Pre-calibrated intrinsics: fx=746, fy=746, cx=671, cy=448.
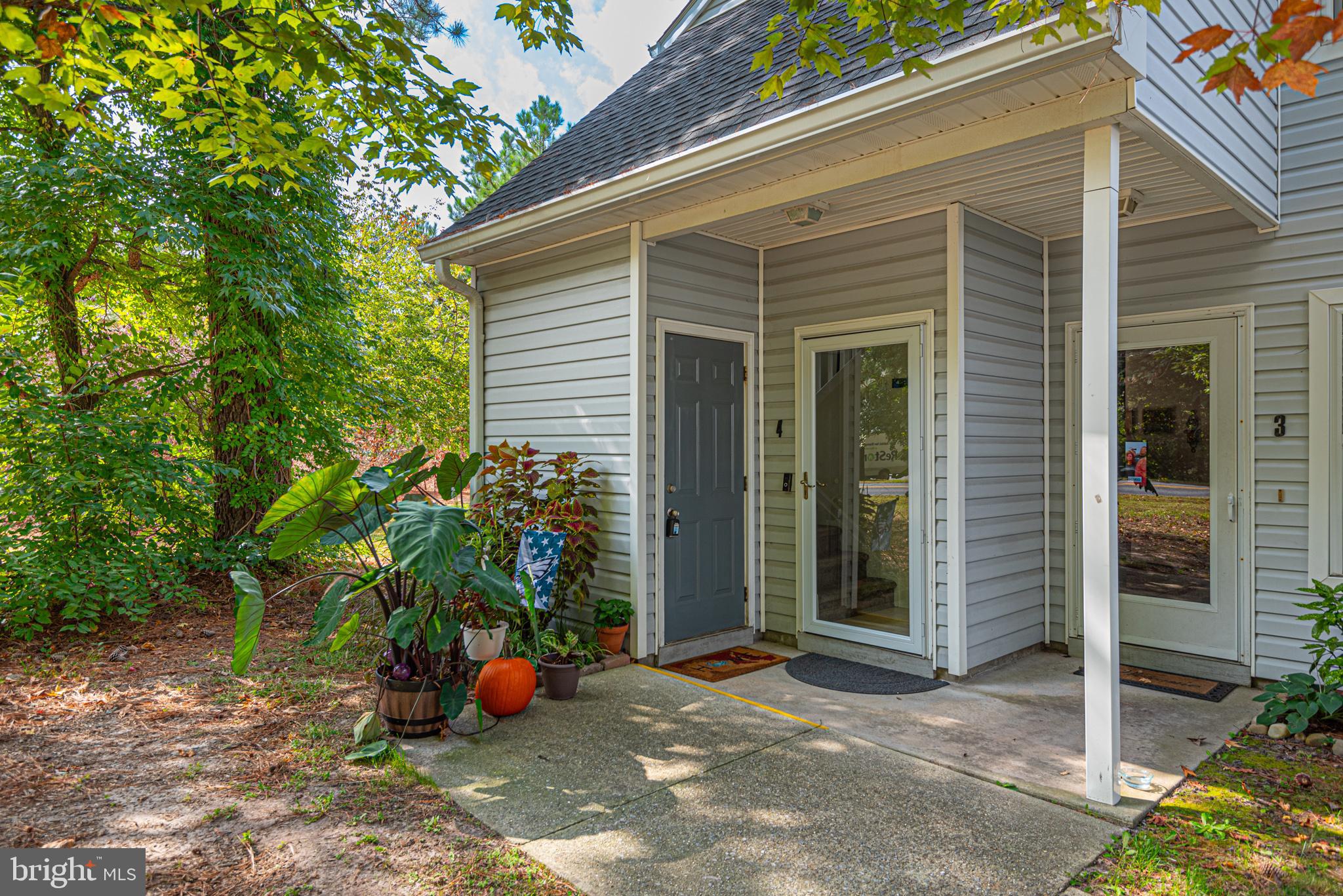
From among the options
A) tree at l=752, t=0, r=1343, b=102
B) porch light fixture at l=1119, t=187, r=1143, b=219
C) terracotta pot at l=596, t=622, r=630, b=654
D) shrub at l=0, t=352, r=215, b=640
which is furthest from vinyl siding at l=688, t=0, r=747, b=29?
shrub at l=0, t=352, r=215, b=640

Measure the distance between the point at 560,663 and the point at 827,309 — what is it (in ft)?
9.13

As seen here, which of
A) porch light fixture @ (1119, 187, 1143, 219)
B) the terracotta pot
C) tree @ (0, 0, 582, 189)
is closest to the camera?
tree @ (0, 0, 582, 189)

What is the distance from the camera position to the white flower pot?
4145 millimetres

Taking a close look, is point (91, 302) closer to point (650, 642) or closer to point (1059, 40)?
point (650, 642)

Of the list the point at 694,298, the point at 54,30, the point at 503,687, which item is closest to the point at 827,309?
the point at 694,298

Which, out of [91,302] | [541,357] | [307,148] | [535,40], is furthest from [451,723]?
[91,302]

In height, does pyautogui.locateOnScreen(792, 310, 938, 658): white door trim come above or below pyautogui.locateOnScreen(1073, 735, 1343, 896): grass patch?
above

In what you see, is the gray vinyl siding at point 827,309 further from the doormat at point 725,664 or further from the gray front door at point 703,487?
the doormat at point 725,664

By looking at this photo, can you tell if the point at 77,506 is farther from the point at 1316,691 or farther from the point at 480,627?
the point at 1316,691

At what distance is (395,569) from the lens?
349 centimetres

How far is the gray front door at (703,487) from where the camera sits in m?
4.74

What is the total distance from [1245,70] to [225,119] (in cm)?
462

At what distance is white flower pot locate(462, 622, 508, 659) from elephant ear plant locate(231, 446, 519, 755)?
557 millimetres

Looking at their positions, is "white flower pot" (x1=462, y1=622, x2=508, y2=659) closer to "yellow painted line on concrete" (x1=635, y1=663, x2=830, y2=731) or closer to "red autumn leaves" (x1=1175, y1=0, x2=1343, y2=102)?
"yellow painted line on concrete" (x1=635, y1=663, x2=830, y2=731)
